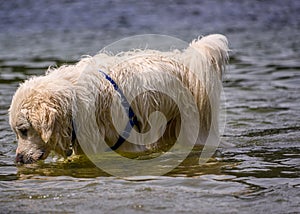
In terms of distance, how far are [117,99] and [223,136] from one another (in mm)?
1852

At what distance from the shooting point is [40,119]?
6289 millimetres

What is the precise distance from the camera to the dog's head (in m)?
6.29

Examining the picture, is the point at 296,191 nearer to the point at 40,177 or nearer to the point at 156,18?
the point at 40,177

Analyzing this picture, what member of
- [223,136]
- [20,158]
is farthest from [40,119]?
[223,136]

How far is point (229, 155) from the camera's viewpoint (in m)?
7.10

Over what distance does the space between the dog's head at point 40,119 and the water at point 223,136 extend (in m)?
0.22

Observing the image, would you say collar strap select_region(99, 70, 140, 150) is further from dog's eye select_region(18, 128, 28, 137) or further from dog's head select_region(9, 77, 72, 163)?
dog's eye select_region(18, 128, 28, 137)

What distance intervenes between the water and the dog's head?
0.22 m

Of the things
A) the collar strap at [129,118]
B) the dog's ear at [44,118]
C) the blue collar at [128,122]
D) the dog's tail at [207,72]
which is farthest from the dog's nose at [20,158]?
the dog's tail at [207,72]

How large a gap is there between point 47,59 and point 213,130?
761 cm

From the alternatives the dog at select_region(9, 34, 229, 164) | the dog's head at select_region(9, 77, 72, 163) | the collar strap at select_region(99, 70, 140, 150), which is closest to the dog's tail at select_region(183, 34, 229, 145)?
the dog at select_region(9, 34, 229, 164)

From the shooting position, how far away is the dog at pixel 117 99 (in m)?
6.34

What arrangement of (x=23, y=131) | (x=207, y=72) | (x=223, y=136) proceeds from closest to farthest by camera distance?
(x=23, y=131), (x=207, y=72), (x=223, y=136)

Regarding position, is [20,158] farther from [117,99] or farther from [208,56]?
[208,56]
